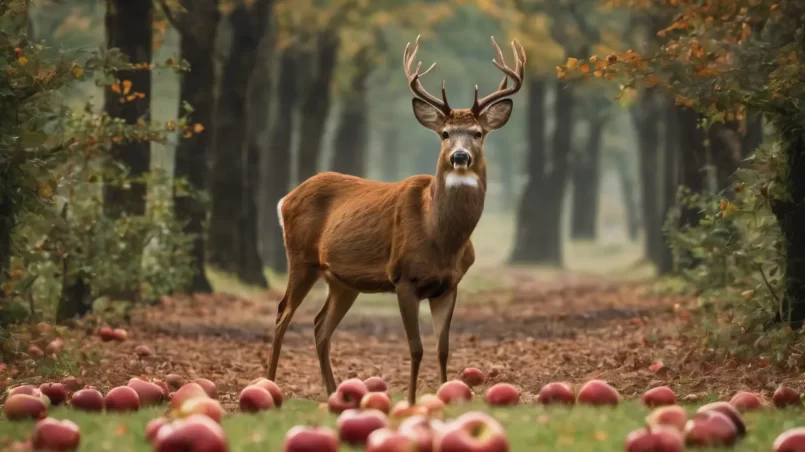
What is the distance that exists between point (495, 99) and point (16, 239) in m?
5.10

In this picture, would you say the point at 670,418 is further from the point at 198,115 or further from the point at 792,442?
the point at 198,115

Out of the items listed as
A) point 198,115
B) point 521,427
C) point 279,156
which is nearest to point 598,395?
point 521,427

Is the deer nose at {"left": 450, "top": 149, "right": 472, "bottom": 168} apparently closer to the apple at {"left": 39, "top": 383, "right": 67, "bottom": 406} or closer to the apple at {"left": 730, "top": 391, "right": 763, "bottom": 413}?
the apple at {"left": 730, "top": 391, "right": 763, "bottom": 413}

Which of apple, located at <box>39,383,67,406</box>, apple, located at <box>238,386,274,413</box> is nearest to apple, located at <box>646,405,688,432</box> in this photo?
apple, located at <box>238,386,274,413</box>

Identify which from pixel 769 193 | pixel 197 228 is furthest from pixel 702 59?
pixel 197 228

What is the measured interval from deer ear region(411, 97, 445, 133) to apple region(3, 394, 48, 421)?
10.8ft

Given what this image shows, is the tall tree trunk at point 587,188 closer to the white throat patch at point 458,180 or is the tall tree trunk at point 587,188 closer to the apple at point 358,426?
the white throat patch at point 458,180

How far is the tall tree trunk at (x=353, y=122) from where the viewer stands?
34.4 m

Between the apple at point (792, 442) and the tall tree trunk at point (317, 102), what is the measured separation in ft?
80.4

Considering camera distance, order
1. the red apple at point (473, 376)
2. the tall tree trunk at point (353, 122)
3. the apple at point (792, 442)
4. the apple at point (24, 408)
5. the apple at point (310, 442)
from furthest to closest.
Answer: the tall tree trunk at point (353, 122) < the red apple at point (473, 376) < the apple at point (24, 408) < the apple at point (792, 442) < the apple at point (310, 442)

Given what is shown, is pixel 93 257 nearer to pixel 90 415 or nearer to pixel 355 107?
pixel 90 415

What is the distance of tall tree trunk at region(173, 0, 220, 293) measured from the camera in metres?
19.8

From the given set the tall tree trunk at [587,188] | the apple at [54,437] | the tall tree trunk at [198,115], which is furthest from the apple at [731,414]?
the tall tree trunk at [587,188]

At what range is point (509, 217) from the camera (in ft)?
229
